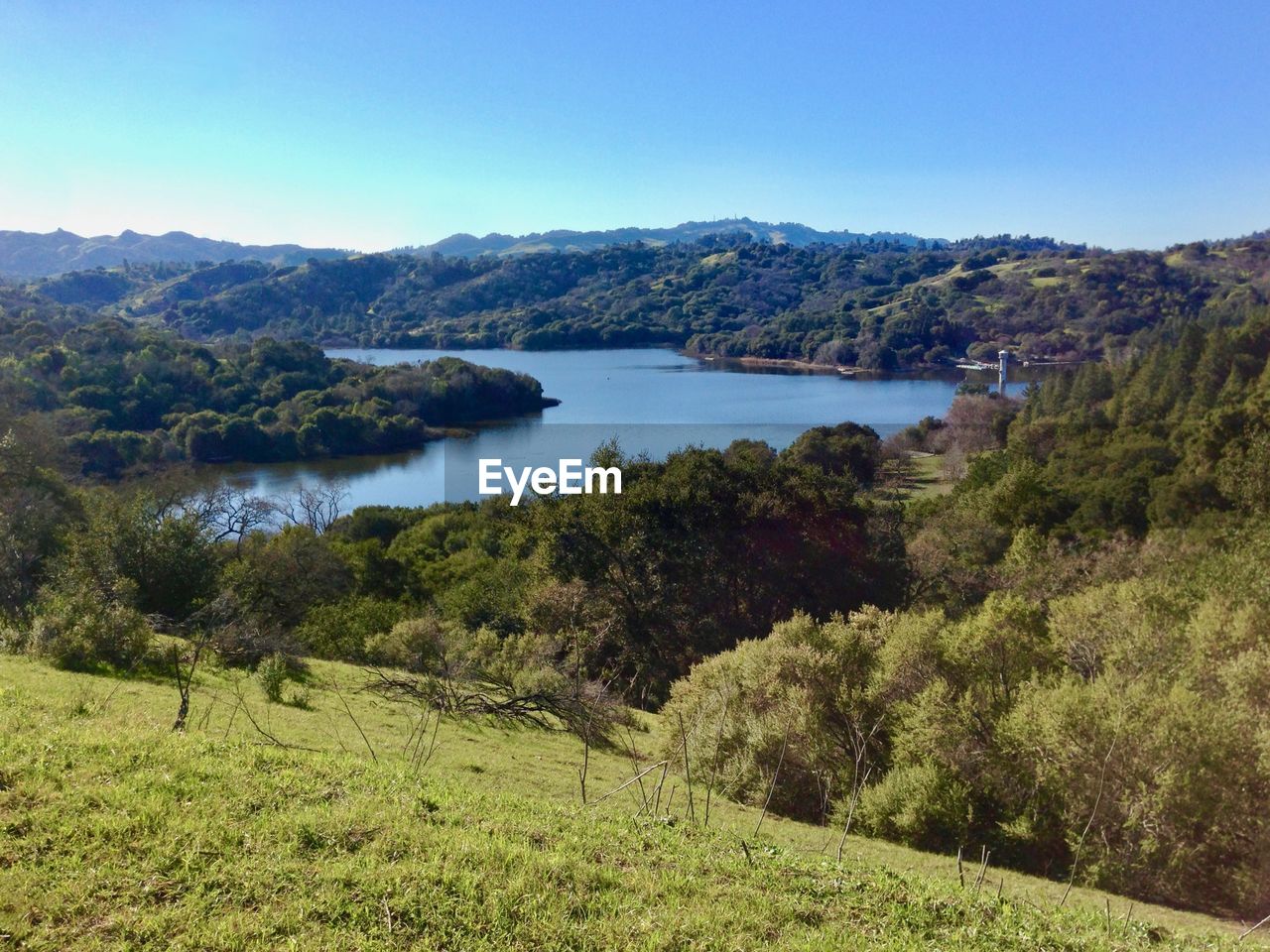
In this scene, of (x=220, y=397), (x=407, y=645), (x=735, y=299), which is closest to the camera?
(x=407, y=645)

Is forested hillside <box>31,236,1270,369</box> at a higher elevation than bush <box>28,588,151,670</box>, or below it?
higher

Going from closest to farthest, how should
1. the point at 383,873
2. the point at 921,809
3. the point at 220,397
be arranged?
the point at 383,873, the point at 921,809, the point at 220,397

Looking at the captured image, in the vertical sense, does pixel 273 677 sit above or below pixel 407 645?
above

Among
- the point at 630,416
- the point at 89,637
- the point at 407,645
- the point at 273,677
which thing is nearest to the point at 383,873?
the point at 273,677

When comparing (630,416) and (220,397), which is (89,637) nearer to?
(630,416)

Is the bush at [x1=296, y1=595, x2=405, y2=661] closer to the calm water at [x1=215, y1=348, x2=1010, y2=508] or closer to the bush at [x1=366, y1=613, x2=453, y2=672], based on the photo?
the bush at [x1=366, y1=613, x2=453, y2=672]

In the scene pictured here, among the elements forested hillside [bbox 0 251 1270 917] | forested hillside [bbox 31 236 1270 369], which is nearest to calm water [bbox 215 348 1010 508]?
forested hillside [bbox 0 251 1270 917]
